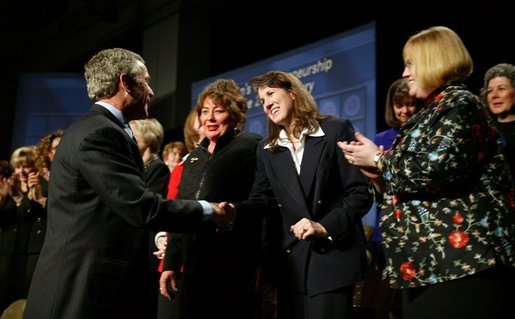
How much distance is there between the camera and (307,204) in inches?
101

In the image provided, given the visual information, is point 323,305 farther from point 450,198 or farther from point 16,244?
point 16,244

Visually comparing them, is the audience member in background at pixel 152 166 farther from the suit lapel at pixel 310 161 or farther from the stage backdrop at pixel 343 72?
the stage backdrop at pixel 343 72

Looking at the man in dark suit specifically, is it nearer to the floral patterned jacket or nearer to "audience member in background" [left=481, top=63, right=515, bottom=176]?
the floral patterned jacket

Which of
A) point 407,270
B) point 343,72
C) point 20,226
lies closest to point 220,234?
point 407,270

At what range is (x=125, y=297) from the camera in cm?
218

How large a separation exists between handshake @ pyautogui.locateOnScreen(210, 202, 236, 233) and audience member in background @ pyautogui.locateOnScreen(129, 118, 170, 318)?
3.64 ft

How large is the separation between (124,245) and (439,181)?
3.67 feet

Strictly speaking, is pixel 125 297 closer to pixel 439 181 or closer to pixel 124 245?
pixel 124 245

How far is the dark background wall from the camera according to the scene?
5.28 meters

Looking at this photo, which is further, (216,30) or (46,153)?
(216,30)

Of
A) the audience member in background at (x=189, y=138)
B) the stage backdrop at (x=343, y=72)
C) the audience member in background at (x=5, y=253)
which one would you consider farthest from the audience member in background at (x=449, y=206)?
the audience member in background at (x=5, y=253)

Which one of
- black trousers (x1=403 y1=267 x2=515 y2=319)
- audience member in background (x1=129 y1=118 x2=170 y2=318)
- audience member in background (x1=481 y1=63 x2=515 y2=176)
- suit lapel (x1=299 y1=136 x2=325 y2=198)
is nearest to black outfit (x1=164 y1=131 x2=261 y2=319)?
suit lapel (x1=299 y1=136 x2=325 y2=198)

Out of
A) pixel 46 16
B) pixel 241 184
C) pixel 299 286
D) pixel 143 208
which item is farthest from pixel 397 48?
pixel 46 16

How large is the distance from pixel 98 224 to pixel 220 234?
2.57 ft
